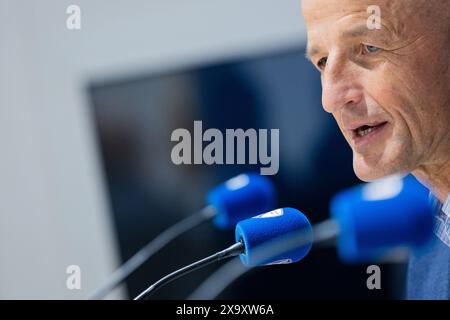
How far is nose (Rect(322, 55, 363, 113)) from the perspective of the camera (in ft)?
3.33

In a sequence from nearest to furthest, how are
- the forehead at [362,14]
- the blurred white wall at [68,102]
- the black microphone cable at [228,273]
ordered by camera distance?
the forehead at [362,14], the black microphone cable at [228,273], the blurred white wall at [68,102]

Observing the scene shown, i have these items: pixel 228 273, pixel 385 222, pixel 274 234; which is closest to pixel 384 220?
pixel 385 222

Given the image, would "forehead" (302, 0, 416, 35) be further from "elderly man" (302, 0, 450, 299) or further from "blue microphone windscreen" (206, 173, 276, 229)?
"blue microphone windscreen" (206, 173, 276, 229)

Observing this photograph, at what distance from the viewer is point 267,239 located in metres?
0.91

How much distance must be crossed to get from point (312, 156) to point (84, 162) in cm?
74

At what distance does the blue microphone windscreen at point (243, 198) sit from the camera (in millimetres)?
1217

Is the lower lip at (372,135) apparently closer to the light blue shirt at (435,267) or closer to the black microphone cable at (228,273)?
the light blue shirt at (435,267)

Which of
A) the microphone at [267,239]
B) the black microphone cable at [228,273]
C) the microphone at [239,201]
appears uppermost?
the microphone at [239,201]

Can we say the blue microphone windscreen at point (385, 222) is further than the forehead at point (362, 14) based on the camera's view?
No

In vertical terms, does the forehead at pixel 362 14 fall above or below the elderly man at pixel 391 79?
above

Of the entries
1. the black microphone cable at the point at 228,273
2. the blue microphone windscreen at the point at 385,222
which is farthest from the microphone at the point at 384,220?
the black microphone cable at the point at 228,273

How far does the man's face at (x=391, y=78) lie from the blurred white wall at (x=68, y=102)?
0.51 metres

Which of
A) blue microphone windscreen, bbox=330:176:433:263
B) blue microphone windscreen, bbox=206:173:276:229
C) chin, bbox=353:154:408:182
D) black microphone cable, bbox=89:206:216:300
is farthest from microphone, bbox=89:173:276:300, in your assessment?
blue microphone windscreen, bbox=330:176:433:263

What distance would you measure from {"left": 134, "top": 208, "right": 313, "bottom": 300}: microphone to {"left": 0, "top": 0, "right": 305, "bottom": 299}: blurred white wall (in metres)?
0.68
